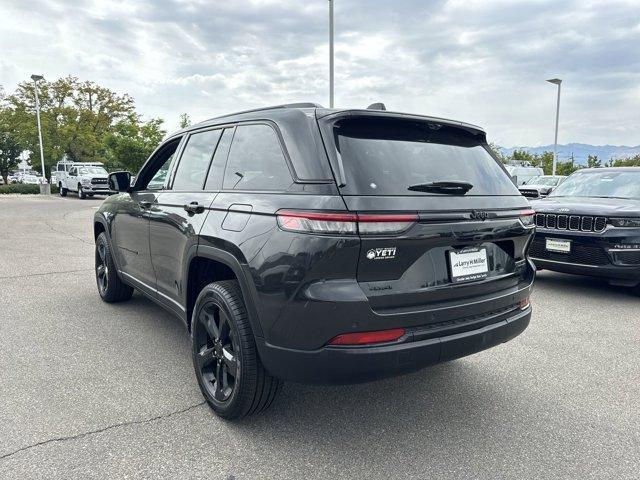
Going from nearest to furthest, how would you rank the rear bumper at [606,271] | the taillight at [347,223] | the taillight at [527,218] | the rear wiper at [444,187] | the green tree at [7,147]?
the taillight at [347,223], the rear wiper at [444,187], the taillight at [527,218], the rear bumper at [606,271], the green tree at [7,147]

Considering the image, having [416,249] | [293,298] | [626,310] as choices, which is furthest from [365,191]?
[626,310]

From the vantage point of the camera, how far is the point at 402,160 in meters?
2.70

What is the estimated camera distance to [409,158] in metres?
2.74

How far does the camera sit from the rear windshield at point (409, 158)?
2.51 metres

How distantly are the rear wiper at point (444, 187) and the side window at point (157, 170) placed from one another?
2266 millimetres

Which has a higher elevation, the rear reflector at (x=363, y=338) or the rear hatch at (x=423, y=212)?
the rear hatch at (x=423, y=212)

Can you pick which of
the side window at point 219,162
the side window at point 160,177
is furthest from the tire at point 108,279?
the side window at point 219,162

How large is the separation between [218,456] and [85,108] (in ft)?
134

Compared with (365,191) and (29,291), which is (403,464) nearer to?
(365,191)

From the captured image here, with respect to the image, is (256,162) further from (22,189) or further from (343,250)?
(22,189)

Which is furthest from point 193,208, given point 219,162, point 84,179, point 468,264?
point 84,179

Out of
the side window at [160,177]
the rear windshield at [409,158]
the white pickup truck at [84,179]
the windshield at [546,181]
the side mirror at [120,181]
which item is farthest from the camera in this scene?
the white pickup truck at [84,179]

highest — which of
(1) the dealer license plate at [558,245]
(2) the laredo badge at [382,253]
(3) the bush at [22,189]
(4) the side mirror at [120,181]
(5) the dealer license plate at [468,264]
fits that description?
(4) the side mirror at [120,181]

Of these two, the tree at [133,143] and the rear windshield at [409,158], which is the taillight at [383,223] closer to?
the rear windshield at [409,158]
